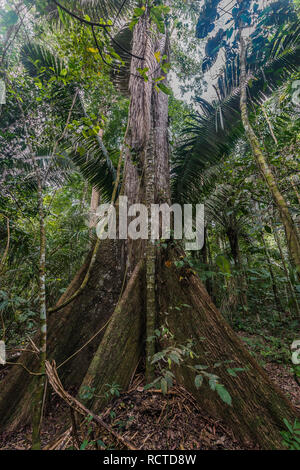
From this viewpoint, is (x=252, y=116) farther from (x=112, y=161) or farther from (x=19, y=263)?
(x=19, y=263)

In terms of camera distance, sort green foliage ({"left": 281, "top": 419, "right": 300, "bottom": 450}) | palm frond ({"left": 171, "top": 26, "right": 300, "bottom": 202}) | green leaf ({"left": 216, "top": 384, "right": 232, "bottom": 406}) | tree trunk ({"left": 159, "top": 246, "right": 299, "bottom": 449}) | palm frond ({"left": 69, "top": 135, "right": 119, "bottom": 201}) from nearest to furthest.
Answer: green leaf ({"left": 216, "top": 384, "right": 232, "bottom": 406})
green foliage ({"left": 281, "top": 419, "right": 300, "bottom": 450})
tree trunk ({"left": 159, "top": 246, "right": 299, "bottom": 449})
palm frond ({"left": 171, "top": 26, "right": 300, "bottom": 202})
palm frond ({"left": 69, "top": 135, "right": 119, "bottom": 201})

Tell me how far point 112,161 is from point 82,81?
2.01 metres

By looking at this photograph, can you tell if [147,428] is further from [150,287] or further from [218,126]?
[218,126]

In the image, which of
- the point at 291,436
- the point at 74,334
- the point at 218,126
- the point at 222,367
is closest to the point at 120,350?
the point at 74,334

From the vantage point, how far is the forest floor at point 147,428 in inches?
52.8

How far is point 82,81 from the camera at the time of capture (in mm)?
2699

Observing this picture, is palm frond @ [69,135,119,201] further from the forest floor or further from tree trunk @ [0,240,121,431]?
the forest floor

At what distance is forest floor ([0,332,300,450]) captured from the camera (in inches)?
52.8

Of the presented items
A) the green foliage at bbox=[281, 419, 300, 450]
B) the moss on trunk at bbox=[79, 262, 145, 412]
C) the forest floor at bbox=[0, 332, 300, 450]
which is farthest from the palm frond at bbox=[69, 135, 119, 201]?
the green foliage at bbox=[281, 419, 300, 450]

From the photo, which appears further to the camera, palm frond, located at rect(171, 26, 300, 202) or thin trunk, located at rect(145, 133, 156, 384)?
palm frond, located at rect(171, 26, 300, 202)

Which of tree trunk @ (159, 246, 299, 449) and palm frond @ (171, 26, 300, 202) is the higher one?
palm frond @ (171, 26, 300, 202)

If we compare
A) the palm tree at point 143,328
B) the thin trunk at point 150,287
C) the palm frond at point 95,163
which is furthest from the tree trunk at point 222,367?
the palm frond at point 95,163
